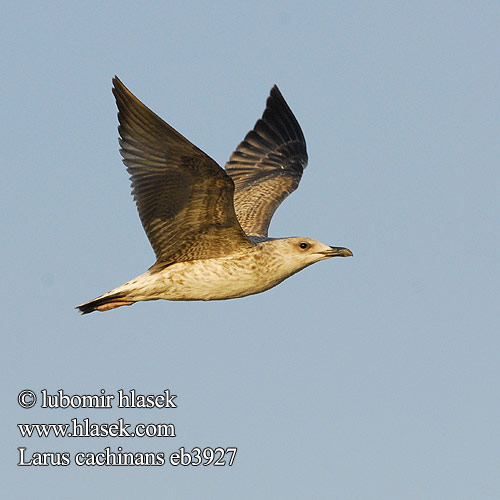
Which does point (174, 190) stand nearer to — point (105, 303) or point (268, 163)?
point (105, 303)

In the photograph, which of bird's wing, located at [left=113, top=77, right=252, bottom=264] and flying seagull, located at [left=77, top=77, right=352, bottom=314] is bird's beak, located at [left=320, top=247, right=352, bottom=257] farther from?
bird's wing, located at [left=113, top=77, right=252, bottom=264]

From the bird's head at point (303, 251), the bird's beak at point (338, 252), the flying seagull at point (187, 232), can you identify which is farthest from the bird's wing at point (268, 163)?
the bird's beak at point (338, 252)

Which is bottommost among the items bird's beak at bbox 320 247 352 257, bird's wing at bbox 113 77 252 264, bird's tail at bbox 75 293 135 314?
bird's tail at bbox 75 293 135 314

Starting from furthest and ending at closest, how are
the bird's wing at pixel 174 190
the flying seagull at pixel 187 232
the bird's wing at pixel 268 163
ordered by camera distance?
the bird's wing at pixel 268 163 → the flying seagull at pixel 187 232 → the bird's wing at pixel 174 190

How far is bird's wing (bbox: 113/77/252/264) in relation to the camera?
40.4 feet

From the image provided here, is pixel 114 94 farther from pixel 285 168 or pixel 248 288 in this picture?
pixel 285 168

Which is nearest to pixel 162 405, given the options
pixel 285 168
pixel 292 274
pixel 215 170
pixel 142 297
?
pixel 142 297

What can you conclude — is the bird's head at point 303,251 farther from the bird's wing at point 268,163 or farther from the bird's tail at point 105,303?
the bird's wing at point 268,163

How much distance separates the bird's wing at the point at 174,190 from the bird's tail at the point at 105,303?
2.77 feet

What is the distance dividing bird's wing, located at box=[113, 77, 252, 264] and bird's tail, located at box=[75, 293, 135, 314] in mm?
844

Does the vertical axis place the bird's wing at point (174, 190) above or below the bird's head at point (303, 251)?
above

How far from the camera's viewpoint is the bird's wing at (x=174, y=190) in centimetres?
1232

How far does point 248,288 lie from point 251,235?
230 cm

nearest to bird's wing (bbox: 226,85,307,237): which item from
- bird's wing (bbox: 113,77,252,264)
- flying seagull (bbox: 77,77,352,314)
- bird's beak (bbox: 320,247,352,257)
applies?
flying seagull (bbox: 77,77,352,314)
